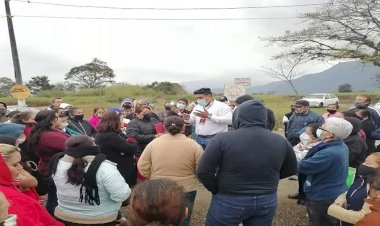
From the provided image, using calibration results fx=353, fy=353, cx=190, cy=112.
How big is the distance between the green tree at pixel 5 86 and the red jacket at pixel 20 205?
116 ft

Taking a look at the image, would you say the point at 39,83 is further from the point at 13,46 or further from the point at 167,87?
the point at 13,46

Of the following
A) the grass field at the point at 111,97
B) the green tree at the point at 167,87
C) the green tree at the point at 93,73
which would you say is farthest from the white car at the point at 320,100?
the green tree at the point at 93,73

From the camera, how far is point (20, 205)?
7.70 ft

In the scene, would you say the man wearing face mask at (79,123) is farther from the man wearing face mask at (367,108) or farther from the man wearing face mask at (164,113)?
the man wearing face mask at (367,108)

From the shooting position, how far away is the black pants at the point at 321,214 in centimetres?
367

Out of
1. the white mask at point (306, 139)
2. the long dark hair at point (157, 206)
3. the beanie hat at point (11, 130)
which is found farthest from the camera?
the white mask at point (306, 139)

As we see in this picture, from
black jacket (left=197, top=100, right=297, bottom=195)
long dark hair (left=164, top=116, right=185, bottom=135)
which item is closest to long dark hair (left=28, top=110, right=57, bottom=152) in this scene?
long dark hair (left=164, top=116, right=185, bottom=135)

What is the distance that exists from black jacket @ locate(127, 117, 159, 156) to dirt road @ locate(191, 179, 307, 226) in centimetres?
127

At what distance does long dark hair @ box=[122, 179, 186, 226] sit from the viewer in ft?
5.38

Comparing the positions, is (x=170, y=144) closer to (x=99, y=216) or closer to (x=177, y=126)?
(x=177, y=126)

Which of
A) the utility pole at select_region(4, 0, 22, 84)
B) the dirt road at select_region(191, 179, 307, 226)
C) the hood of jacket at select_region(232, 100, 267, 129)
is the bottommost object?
the dirt road at select_region(191, 179, 307, 226)

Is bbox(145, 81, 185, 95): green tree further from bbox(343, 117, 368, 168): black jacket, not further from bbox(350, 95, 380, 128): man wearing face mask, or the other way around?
bbox(343, 117, 368, 168): black jacket

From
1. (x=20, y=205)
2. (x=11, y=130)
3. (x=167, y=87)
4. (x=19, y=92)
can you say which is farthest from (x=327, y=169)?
(x=167, y=87)

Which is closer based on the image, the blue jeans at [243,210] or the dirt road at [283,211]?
the blue jeans at [243,210]
